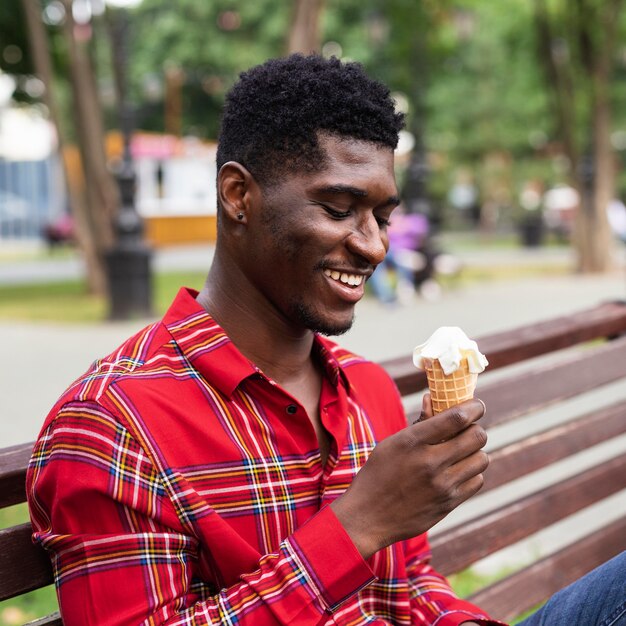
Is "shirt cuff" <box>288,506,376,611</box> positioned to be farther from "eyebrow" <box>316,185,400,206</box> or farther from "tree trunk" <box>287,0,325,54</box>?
"tree trunk" <box>287,0,325,54</box>

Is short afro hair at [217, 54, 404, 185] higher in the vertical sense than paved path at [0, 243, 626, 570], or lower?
higher

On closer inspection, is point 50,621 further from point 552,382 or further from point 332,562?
point 552,382

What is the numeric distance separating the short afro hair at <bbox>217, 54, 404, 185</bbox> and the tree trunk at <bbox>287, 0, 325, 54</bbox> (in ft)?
31.0

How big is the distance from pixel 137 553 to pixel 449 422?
54 centimetres

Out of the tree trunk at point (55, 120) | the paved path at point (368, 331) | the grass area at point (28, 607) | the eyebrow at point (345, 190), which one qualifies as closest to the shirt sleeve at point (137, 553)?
the eyebrow at point (345, 190)

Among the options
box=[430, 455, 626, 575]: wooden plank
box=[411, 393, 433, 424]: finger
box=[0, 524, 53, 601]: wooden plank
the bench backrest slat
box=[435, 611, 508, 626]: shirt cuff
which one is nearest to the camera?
box=[411, 393, 433, 424]: finger

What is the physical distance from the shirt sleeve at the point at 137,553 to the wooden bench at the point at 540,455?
123cm

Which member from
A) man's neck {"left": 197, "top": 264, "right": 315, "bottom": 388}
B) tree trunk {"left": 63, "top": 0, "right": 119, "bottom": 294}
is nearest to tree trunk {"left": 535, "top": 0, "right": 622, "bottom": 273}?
tree trunk {"left": 63, "top": 0, "right": 119, "bottom": 294}

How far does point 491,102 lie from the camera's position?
34.6 metres

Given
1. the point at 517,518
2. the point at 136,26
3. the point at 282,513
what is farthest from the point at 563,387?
the point at 136,26

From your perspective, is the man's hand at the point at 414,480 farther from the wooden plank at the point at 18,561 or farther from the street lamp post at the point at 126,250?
the street lamp post at the point at 126,250

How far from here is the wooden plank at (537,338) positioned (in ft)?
9.50

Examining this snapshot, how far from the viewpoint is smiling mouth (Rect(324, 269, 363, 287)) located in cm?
186

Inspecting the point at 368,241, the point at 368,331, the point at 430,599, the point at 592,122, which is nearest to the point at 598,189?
the point at 592,122
